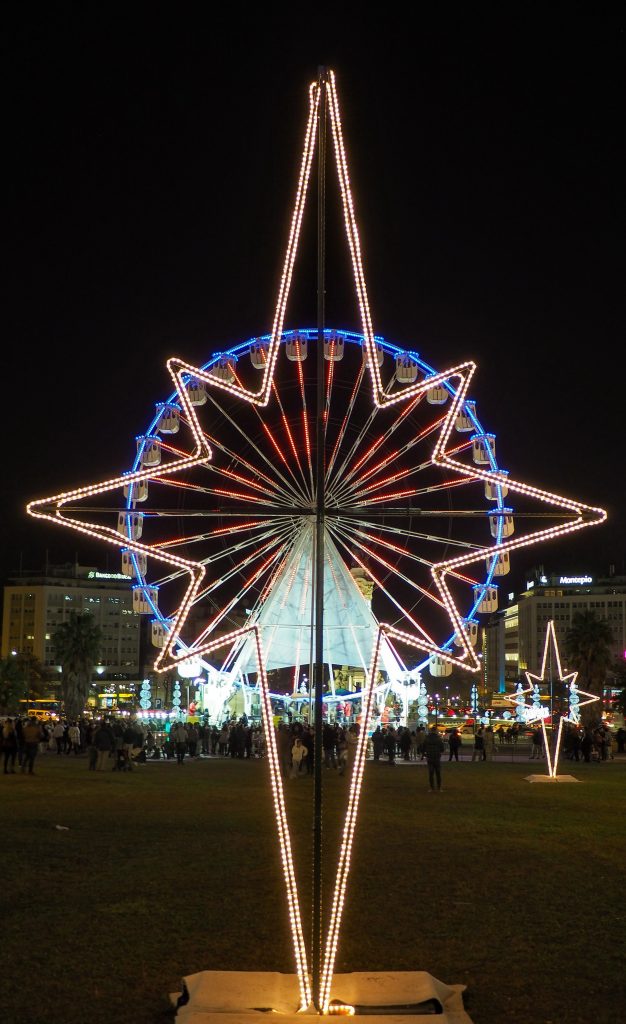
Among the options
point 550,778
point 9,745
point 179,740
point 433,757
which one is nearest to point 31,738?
point 9,745

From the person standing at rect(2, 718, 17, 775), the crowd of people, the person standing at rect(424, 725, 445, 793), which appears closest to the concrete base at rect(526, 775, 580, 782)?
the crowd of people

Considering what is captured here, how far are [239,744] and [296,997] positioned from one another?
1295 inches

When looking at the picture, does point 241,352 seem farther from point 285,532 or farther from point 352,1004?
point 352,1004

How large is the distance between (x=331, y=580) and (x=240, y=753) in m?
7.30

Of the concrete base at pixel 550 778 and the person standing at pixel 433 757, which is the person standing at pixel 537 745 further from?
the person standing at pixel 433 757

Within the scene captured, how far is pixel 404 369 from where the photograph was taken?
3272 cm

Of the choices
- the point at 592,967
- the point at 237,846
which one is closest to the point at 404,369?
the point at 237,846

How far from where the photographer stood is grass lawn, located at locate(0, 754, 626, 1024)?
7734mm

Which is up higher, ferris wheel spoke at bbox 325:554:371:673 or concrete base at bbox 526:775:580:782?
ferris wheel spoke at bbox 325:554:371:673

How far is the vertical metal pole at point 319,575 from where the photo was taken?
23.1 ft

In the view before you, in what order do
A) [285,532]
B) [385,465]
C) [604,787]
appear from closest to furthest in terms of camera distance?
[604,787]
[385,465]
[285,532]

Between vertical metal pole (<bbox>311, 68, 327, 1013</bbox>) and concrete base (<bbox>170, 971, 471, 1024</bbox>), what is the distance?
1.11ft

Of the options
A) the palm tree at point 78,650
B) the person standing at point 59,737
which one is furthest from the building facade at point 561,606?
the person standing at point 59,737

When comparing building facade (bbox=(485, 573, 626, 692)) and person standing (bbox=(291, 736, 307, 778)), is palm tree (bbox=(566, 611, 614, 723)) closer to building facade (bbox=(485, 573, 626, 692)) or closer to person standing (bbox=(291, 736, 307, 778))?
person standing (bbox=(291, 736, 307, 778))
